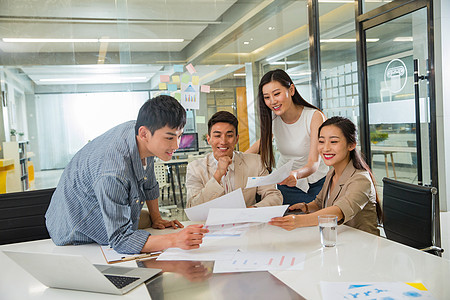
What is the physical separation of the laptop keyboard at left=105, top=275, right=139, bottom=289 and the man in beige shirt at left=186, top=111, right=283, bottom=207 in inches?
37.7

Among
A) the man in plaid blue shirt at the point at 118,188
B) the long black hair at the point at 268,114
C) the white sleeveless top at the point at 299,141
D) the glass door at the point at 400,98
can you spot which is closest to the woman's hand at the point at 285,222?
the man in plaid blue shirt at the point at 118,188

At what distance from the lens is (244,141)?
4855 mm

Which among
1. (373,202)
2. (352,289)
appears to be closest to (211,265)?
(352,289)

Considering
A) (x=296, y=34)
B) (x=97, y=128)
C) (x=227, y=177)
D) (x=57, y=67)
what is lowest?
(x=227, y=177)

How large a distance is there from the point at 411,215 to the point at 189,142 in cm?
300

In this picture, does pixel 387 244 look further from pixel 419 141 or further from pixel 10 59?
pixel 10 59

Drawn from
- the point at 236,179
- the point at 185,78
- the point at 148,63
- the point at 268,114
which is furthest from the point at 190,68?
the point at 236,179

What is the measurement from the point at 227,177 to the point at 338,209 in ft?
2.32

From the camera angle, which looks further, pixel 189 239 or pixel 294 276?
pixel 189 239

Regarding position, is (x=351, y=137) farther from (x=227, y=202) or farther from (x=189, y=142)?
(x=189, y=142)

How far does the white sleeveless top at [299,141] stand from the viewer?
100 inches

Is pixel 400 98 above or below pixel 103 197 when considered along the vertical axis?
above

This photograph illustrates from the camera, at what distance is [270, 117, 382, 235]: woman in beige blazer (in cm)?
179

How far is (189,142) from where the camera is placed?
4621 mm
